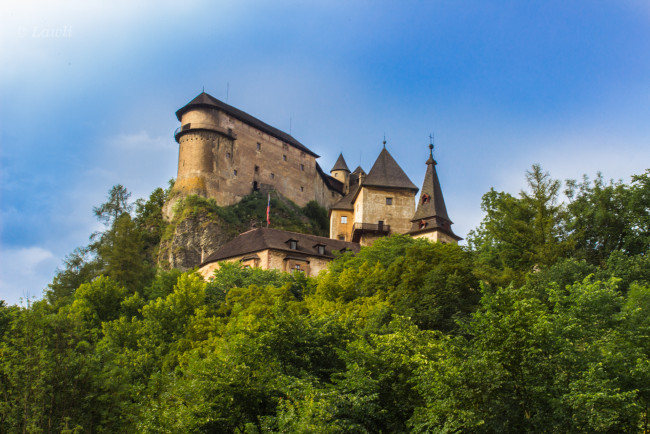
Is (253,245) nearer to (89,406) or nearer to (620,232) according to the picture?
(620,232)

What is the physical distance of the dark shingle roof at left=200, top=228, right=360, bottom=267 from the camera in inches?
2238

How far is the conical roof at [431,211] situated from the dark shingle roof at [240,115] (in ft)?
96.7

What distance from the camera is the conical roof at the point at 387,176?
6650 centimetres

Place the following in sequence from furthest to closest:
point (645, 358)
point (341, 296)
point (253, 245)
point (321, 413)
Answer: point (253, 245), point (341, 296), point (645, 358), point (321, 413)

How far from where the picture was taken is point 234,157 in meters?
83.1

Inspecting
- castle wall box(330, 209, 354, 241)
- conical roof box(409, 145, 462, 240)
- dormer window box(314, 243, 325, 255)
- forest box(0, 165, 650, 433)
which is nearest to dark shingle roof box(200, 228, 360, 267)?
dormer window box(314, 243, 325, 255)

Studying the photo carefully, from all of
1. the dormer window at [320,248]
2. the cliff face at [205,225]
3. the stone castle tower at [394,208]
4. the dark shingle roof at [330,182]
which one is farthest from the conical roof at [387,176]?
the dark shingle roof at [330,182]

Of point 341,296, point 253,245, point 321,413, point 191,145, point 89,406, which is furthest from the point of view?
point 191,145

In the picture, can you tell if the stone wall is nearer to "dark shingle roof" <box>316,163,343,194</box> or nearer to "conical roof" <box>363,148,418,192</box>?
"dark shingle roof" <box>316,163,343,194</box>

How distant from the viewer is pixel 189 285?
41.6 m

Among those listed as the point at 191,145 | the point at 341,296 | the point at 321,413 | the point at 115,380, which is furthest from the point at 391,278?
the point at 191,145

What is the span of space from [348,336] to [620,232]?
74.6 ft

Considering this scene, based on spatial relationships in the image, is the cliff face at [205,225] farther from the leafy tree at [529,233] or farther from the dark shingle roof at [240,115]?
the leafy tree at [529,233]

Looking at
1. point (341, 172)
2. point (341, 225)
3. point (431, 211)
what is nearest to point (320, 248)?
point (431, 211)
